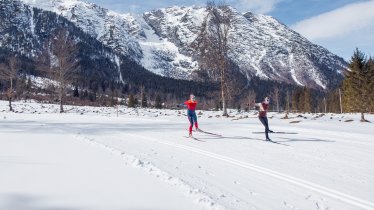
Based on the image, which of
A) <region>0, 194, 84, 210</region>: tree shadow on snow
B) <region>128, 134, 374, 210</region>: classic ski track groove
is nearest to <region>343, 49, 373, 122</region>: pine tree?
<region>128, 134, 374, 210</region>: classic ski track groove

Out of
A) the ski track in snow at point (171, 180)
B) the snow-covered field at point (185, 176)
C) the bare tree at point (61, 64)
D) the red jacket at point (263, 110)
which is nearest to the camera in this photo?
the ski track in snow at point (171, 180)

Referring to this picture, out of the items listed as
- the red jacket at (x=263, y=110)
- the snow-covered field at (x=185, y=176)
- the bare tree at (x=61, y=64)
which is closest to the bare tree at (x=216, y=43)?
the bare tree at (x=61, y=64)

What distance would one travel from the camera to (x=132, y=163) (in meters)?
9.65

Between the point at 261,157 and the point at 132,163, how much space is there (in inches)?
163

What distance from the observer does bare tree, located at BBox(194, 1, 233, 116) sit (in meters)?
36.3

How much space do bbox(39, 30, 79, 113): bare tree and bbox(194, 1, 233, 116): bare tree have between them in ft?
52.7

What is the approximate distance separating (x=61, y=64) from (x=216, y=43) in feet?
61.6

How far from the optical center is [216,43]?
121ft

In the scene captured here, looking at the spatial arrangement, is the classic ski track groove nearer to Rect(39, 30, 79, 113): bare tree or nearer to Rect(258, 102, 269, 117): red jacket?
Rect(258, 102, 269, 117): red jacket

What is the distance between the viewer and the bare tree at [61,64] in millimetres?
42281

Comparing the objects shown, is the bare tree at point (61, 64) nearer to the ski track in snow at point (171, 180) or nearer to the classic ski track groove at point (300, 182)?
the ski track in snow at point (171, 180)

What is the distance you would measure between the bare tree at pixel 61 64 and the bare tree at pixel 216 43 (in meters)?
16.1

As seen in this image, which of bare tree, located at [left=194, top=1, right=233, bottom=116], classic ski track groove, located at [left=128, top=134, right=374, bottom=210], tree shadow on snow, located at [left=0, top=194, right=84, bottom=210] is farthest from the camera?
bare tree, located at [left=194, top=1, right=233, bottom=116]

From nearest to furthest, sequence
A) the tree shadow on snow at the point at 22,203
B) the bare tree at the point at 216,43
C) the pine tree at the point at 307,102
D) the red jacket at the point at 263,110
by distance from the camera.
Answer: the tree shadow on snow at the point at 22,203
the red jacket at the point at 263,110
the bare tree at the point at 216,43
the pine tree at the point at 307,102
